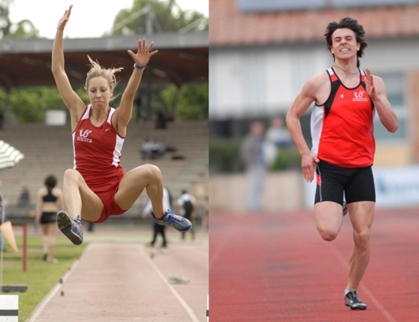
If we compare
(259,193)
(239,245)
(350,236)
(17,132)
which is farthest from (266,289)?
(17,132)

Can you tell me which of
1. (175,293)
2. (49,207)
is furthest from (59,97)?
→ (175,293)

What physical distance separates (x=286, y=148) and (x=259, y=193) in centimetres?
258

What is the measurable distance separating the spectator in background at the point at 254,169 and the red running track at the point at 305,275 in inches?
289

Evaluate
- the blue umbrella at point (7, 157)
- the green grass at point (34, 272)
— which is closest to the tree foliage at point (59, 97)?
the green grass at point (34, 272)

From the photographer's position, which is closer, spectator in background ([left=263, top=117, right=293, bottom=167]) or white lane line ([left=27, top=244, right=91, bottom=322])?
white lane line ([left=27, top=244, right=91, bottom=322])

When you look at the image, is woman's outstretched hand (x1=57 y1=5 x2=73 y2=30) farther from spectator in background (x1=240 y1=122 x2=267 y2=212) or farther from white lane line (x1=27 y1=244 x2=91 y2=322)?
spectator in background (x1=240 y1=122 x2=267 y2=212)

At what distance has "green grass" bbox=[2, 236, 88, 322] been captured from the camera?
34.3 feet

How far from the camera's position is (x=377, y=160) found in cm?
3027

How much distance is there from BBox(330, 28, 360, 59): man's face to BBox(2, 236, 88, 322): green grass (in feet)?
14.1

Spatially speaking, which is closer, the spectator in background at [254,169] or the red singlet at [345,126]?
the red singlet at [345,126]

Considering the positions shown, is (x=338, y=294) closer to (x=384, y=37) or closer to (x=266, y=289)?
(x=266, y=289)

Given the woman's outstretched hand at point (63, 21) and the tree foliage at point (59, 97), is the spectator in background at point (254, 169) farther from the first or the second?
the tree foliage at point (59, 97)

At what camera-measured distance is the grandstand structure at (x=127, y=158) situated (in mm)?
31109

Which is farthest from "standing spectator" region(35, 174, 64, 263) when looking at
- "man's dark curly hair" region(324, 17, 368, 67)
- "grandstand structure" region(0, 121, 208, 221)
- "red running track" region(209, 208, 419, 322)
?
"grandstand structure" region(0, 121, 208, 221)
